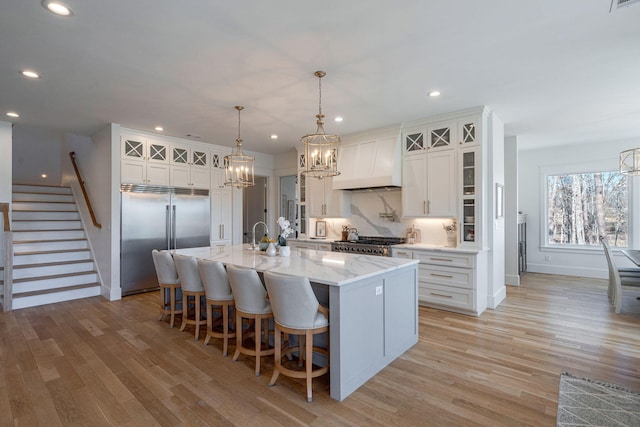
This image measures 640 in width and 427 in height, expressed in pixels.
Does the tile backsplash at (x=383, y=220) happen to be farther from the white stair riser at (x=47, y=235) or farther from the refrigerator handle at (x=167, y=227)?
the white stair riser at (x=47, y=235)

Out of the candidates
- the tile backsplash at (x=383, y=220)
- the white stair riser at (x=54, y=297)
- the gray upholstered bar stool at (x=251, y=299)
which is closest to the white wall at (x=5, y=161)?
the white stair riser at (x=54, y=297)

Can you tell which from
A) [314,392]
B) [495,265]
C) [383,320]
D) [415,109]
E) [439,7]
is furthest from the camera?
[495,265]

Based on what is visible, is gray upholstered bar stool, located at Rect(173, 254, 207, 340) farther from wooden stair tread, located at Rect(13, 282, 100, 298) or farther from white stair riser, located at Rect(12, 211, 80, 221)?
white stair riser, located at Rect(12, 211, 80, 221)

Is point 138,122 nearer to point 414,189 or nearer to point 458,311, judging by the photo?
point 414,189

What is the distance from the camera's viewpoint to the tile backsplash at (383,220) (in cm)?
505

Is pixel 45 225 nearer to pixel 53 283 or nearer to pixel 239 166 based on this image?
pixel 53 283

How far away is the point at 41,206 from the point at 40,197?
372mm

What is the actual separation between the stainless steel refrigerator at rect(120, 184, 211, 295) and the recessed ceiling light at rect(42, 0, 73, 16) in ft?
11.1

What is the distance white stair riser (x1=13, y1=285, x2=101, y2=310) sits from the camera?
4.54 metres

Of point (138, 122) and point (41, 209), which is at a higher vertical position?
point (138, 122)

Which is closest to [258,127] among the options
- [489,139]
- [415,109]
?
[415,109]

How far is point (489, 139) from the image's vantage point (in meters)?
4.46

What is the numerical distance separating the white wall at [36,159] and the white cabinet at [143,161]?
3.60m

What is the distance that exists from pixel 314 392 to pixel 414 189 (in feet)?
11.1
